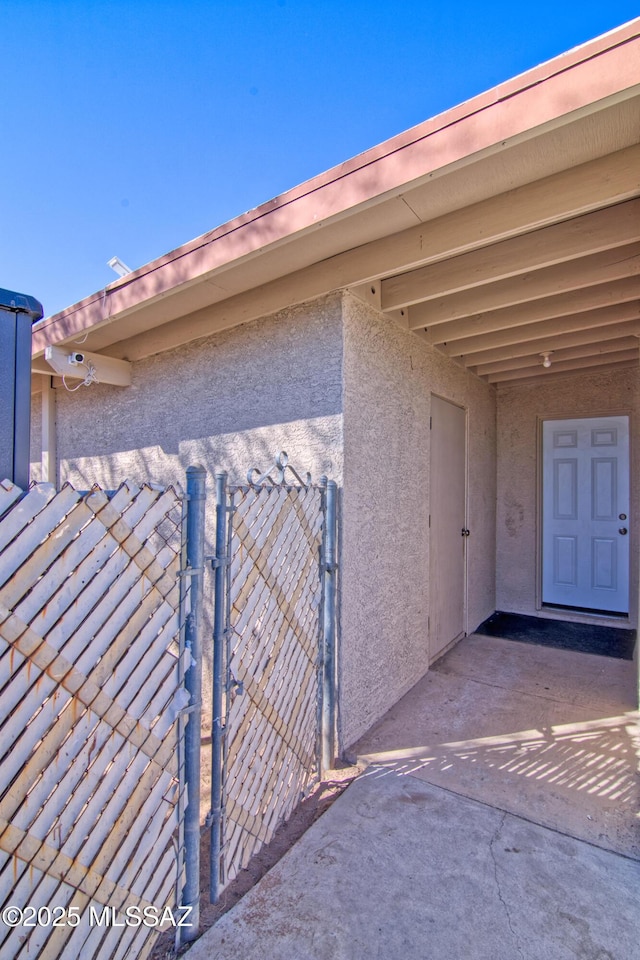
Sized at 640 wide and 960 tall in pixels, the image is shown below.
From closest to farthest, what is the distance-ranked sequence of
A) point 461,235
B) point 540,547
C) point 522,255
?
point 461,235 → point 522,255 → point 540,547

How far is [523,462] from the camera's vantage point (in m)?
5.67

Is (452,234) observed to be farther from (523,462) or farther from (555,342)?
(523,462)

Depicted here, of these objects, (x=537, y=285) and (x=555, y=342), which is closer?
(x=537, y=285)

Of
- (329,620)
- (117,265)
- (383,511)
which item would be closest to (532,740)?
(329,620)

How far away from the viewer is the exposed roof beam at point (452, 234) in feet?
6.64

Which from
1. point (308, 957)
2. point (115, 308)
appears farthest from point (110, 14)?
point (308, 957)

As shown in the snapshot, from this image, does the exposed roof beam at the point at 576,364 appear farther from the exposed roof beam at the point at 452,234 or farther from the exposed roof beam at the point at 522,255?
the exposed roof beam at the point at 452,234

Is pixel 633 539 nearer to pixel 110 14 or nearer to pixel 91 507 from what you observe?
pixel 91 507

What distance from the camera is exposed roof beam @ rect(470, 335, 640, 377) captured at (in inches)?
167

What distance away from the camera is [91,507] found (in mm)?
1274

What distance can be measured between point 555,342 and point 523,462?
1856 millimetres

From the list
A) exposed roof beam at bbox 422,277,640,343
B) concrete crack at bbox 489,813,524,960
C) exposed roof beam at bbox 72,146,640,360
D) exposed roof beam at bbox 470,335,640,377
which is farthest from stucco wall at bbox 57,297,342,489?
exposed roof beam at bbox 470,335,640,377

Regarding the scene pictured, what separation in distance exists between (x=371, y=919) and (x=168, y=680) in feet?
4.14

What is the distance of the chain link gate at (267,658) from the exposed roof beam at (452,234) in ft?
4.15
